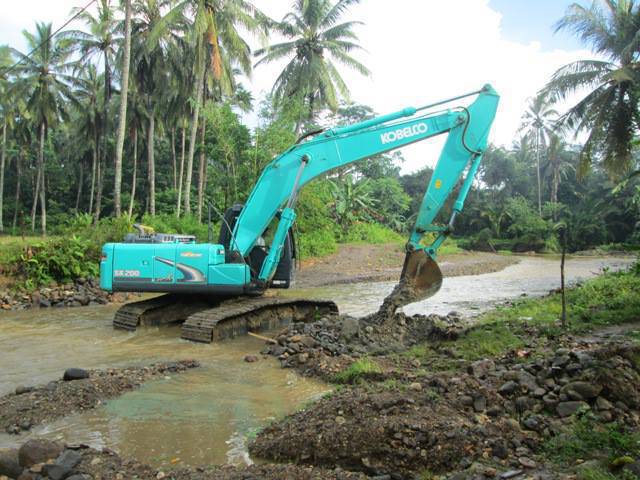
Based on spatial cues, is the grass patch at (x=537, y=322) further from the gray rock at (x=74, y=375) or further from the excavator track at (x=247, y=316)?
the gray rock at (x=74, y=375)

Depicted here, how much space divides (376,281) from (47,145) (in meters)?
40.7

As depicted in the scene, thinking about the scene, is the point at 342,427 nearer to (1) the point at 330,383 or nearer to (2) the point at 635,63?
(1) the point at 330,383

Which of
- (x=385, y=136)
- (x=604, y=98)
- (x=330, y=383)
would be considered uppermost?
(x=604, y=98)

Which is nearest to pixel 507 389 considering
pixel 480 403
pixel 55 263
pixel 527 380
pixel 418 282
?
pixel 527 380

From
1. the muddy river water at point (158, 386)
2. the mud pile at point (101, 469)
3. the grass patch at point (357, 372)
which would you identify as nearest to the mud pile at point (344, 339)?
the grass patch at point (357, 372)

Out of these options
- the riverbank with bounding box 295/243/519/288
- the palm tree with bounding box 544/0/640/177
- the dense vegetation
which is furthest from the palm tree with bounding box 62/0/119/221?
the palm tree with bounding box 544/0/640/177

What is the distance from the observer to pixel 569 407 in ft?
15.1

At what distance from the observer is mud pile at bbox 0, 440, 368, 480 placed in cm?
388

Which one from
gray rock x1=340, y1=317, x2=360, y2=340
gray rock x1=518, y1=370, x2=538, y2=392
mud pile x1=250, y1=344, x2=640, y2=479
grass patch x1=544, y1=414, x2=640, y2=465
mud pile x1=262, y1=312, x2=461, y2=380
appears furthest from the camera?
Result: gray rock x1=340, y1=317, x2=360, y2=340

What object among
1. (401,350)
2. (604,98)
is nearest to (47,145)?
(604,98)

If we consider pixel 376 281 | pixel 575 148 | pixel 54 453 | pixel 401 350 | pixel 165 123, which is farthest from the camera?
pixel 575 148

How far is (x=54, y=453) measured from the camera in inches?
166

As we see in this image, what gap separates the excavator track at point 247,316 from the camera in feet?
30.0

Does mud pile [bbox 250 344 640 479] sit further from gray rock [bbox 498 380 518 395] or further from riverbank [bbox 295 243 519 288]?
riverbank [bbox 295 243 519 288]
